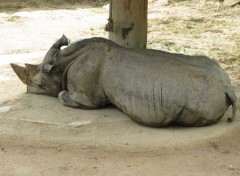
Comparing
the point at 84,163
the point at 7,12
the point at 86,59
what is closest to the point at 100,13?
the point at 7,12

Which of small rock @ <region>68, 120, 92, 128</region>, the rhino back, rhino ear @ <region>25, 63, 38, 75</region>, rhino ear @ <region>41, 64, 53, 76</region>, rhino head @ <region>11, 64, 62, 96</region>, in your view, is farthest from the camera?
rhino ear @ <region>25, 63, 38, 75</region>

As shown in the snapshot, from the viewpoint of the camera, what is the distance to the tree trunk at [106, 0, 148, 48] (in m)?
6.45

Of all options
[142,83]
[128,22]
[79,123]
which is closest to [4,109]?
[79,123]

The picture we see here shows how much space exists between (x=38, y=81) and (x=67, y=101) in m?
0.57

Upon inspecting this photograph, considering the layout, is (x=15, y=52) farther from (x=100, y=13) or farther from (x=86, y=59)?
(x=100, y=13)

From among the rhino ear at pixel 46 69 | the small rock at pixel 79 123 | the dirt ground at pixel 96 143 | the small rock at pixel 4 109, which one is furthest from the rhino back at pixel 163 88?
the small rock at pixel 4 109

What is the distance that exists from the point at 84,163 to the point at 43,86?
1699mm

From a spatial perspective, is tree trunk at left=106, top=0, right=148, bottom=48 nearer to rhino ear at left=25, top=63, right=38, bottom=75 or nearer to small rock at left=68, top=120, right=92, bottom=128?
rhino ear at left=25, top=63, right=38, bottom=75

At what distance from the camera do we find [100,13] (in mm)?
13312

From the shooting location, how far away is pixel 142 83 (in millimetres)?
5379

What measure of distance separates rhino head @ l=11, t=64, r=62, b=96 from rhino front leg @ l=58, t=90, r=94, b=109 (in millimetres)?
181

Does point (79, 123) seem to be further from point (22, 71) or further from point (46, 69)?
point (22, 71)

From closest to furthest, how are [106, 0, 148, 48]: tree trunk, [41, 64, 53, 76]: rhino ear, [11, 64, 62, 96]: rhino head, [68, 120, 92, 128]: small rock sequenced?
[68, 120, 92, 128]: small rock
[41, 64, 53, 76]: rhino ear
[11, 64, 62, 96]: rhino head
[106, 0, 148, 48]: tree trunk

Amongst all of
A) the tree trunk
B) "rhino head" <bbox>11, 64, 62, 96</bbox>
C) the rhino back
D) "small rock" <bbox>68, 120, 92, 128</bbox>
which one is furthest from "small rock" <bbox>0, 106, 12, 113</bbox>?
the tree trunk
